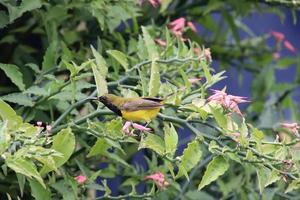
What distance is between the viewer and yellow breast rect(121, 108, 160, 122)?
1.57 m

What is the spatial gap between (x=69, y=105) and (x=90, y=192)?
99cm

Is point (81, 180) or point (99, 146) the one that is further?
point (81, 180)

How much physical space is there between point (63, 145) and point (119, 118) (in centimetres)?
15

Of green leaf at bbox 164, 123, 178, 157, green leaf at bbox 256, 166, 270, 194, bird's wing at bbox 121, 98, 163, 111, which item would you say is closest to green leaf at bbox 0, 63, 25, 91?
bird's wing at bbox 121, 98, 163, 111

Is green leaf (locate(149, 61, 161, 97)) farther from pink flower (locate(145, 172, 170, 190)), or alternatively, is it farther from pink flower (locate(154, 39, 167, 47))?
pink flower (locate(154, 39, 167, 47))

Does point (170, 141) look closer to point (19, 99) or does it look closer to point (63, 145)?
point (63, 145)

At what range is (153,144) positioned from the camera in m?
1.53

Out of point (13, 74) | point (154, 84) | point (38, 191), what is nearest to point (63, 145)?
point (38, 191)

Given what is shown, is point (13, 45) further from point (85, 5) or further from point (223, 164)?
point (223, 164)

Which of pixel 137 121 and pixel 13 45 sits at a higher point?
pixel 137 121

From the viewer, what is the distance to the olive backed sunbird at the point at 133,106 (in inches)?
61.4

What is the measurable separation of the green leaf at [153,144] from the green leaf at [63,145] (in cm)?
14

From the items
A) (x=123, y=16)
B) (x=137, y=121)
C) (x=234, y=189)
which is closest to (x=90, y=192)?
(x=234, y=189)

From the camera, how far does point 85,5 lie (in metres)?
1.90
